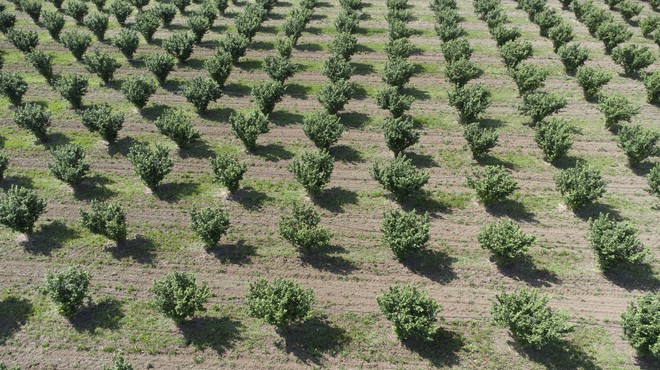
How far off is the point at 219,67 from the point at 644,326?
32.1 metres

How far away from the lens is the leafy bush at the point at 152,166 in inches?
1099

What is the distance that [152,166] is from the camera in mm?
27969

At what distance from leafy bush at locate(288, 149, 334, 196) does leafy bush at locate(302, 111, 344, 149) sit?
2.68 m

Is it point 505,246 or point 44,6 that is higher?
point 44,6

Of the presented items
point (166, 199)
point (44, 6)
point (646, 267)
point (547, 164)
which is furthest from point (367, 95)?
point (44, 6)

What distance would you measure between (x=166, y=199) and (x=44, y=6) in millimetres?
42024

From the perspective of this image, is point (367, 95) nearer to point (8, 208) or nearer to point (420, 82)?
point (420, 82)

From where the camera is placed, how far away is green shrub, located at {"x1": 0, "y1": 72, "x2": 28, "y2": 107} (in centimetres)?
3544

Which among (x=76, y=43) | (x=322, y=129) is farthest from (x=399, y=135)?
(x=76, y=43)

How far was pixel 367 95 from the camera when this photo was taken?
38.7 metres

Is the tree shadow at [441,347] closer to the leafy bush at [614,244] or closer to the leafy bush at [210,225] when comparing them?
the leafy bush at [614,244]

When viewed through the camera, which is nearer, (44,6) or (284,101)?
(284,101)

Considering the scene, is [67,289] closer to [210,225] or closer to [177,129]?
[210,225]

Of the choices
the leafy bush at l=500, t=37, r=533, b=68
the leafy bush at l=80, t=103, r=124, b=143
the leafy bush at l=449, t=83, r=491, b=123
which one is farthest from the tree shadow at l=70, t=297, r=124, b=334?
the leafy bush at l=500, t=37, r=533, b=68
